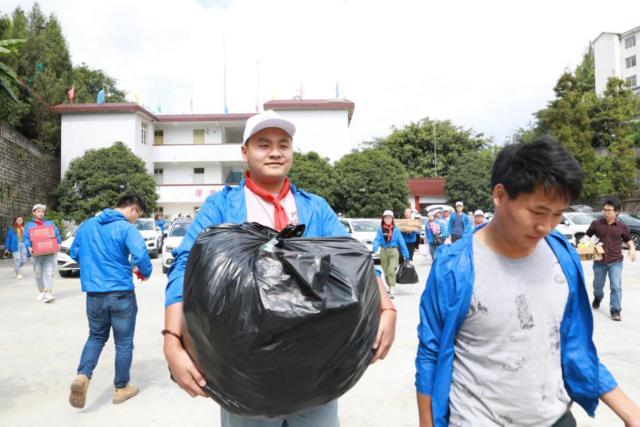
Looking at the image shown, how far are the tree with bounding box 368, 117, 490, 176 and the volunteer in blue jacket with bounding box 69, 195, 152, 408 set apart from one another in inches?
1557

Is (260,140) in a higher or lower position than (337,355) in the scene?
higher

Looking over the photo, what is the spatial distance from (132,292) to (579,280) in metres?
3.66

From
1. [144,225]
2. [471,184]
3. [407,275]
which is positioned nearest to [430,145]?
[471,184]

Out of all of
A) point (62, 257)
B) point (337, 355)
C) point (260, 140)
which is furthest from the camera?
point (62, 257)

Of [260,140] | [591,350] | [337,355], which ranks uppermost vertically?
[260,140]

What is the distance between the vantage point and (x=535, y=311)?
1.79 metres

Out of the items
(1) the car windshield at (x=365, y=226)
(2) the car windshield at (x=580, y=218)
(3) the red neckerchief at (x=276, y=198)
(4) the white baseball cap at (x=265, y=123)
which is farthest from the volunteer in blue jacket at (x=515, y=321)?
(2) the car windshield at (x=580, y=218)

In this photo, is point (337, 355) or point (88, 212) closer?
point (337, 355)

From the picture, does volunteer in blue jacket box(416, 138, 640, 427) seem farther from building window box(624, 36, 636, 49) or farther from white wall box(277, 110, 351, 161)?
building window box(624, 36, 636, 49)

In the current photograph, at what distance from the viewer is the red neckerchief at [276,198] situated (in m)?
1.92

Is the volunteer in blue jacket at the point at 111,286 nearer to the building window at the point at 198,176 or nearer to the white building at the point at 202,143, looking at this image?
the white building at the point at 202,143

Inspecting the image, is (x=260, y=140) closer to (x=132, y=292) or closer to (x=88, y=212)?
(x=132, y=292)

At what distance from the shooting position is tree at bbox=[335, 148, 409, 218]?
29.6 meters

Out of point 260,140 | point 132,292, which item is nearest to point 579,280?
point 260,140
